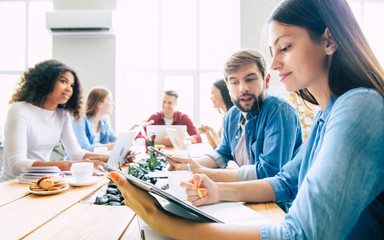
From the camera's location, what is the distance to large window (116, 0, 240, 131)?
470 cm

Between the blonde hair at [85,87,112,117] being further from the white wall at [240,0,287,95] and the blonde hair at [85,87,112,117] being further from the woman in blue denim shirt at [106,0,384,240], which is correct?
the woman in blue denim shirt at [106,0,384,240]

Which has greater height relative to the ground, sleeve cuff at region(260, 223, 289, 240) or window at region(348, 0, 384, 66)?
window at region(348, 0, 384, 66)

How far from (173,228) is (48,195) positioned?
68 cm

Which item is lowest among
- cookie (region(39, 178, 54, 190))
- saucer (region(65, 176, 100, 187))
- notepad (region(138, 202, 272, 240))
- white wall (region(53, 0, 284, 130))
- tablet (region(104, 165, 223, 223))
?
notepad (region(138, 202, 272, 240))

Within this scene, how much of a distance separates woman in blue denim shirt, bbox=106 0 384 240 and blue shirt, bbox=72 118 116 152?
2258mm

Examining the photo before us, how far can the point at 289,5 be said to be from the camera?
687 mm

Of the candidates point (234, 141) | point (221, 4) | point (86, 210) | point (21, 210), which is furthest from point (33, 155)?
point (221, 4)

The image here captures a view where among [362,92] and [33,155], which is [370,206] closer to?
[362,92]

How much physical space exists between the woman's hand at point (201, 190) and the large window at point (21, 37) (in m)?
4.86

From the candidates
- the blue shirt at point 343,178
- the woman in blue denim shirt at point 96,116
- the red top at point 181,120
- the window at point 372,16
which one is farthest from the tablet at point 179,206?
the window at point 372,16

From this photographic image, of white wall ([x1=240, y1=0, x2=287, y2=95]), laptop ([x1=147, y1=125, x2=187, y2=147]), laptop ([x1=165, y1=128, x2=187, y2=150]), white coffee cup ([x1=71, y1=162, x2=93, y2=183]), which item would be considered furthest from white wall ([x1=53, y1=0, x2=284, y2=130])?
white coffee cup ([x1=71, y1=162, x2=93, y2=183])

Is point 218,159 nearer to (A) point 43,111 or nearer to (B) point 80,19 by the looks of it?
(A) point 43,111

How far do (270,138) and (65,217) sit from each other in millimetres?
958

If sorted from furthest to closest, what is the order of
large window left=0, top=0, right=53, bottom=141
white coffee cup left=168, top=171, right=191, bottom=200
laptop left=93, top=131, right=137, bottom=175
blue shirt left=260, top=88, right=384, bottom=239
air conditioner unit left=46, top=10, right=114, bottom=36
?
1. large window left=0, top=0, right=53, bottom=141
2. air conditioner unit left=46, top=10, right=114, bottom=36
3. laptop left=93, top=131, right=137, bottom=175
4. white coffee cup left=168, top=171, right=191, bottom=200
5. blue shirt left=260, top=88, right=384, bottom=239
